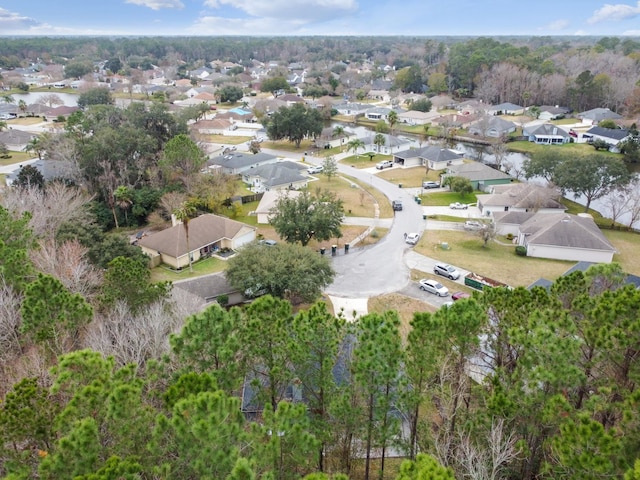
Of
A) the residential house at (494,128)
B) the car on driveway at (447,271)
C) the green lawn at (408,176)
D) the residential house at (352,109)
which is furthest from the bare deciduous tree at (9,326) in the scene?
the residential house at (352,109)

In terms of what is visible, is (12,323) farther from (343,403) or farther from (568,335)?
(568,335)

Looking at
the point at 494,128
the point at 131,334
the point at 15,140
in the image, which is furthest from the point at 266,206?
the point at 494,128

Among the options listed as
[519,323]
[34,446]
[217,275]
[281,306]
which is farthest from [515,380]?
[217,275]

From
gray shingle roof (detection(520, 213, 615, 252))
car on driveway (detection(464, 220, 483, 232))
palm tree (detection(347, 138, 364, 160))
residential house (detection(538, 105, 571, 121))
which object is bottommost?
car on driveway (detection(464, 220, 483, 232))

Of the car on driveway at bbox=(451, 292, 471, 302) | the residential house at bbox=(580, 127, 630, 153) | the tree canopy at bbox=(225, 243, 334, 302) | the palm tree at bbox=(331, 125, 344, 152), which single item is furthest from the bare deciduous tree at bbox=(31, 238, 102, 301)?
the residential house at bbox=(580, 127, 630, 153)

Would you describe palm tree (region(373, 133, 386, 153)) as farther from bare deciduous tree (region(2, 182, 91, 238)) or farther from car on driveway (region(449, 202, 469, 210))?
bare deciduous tree (region(2, 182, 91, 238))
